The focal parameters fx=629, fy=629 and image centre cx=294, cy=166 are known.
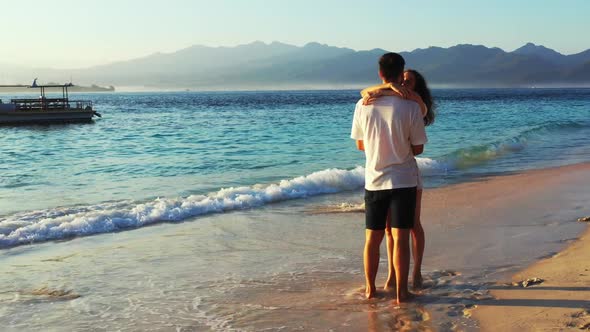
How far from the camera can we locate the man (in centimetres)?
464

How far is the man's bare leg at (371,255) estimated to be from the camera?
5.01m

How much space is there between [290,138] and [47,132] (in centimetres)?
1782

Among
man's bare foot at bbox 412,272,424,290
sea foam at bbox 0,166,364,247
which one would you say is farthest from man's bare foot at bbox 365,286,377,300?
sea foam at bbox 0,166,364,247

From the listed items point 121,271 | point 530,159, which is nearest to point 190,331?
point 121,271

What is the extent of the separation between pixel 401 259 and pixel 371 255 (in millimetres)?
254

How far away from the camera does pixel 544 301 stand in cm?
484

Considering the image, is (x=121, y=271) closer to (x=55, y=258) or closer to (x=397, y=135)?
(x=55, y=258)

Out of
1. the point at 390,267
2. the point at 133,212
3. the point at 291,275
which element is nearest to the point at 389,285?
the point at 390,267

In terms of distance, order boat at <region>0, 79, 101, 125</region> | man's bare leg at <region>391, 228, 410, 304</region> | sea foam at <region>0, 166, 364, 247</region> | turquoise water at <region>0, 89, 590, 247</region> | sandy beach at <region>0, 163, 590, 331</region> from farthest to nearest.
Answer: boat at <region>0, 79, 101, 125</region>, turquoise water at <region>0, 89, 590, 247</region>, sea foam at <region>0, 166, 364, 247</region>, man's bare leg at <region>391, 228, 410, 304</region>, sandy beach at <region>0, 163, 590, 331</region>

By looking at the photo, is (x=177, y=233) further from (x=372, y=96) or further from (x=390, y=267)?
(x=372, y=96)

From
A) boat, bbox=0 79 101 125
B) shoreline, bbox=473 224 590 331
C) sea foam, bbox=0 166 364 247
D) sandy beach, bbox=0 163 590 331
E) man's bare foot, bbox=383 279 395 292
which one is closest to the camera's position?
shoreline, bbox=473 224 590 331

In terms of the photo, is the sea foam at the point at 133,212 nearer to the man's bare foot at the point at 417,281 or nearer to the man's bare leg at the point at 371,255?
the man's bare leg at the point at 371,255

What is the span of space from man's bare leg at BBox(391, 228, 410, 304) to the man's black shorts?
7 centimetres

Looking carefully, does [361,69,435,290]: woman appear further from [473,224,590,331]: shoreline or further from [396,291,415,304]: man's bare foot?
[473,224,590,331]: shoreline
